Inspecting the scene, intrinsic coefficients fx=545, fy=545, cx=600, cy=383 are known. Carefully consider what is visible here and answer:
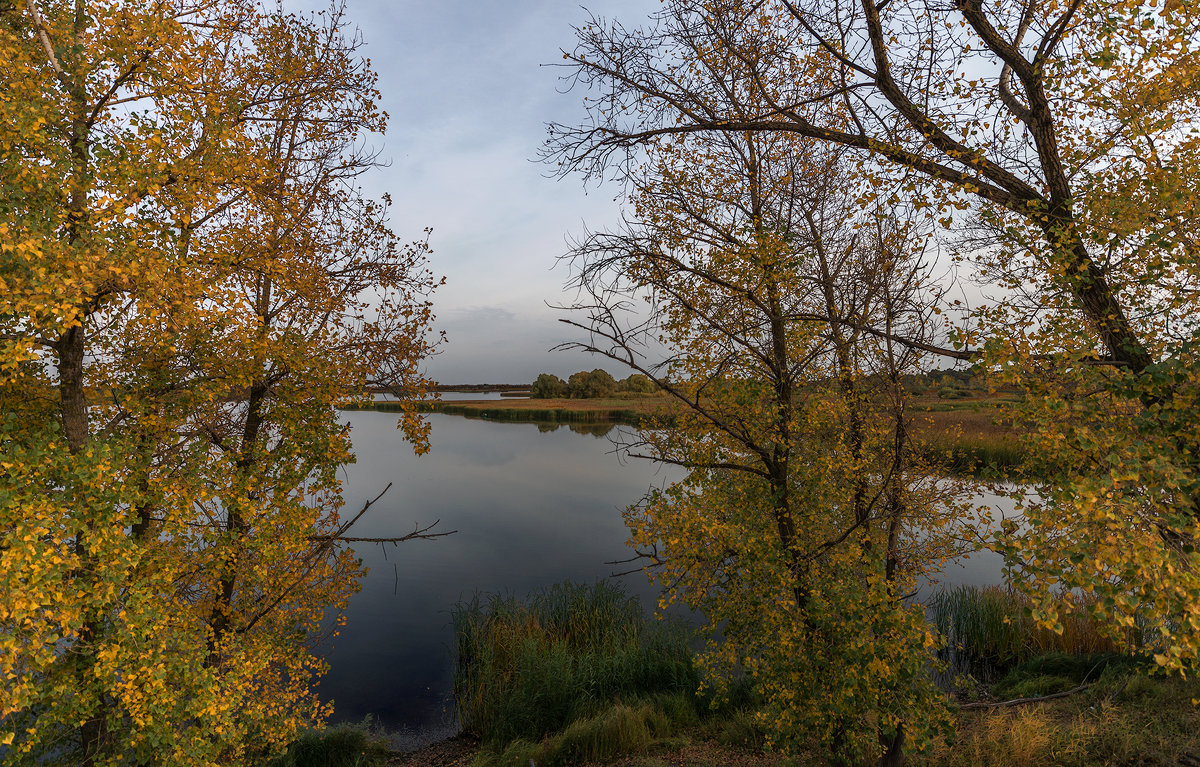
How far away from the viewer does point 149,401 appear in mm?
5680

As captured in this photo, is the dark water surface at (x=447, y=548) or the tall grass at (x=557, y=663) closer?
the tall grass at (x=557, y=663)

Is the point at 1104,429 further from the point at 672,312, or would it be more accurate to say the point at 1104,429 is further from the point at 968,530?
the point at 672,312

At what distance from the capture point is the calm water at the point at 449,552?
11062mm

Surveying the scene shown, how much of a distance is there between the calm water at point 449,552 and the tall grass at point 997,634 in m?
1.21

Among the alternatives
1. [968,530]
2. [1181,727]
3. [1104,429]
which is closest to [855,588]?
[968,530]

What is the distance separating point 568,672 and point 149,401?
7118mm

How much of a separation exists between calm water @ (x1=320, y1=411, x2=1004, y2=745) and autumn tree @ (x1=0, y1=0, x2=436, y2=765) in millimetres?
1648

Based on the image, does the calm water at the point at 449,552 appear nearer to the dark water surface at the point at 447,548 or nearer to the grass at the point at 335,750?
the dark water surface at the point at 447,548

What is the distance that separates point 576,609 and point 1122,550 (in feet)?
32.6

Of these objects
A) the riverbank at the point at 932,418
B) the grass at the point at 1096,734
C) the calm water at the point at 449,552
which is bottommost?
the calm water at the point at 449,552

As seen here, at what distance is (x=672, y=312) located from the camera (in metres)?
6.23

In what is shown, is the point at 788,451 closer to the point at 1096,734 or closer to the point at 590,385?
the point at 1096,734

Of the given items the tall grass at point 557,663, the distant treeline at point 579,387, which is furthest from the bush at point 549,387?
the tall grass at point 557,663

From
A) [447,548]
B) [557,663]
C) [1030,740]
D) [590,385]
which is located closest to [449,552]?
[447,548]
